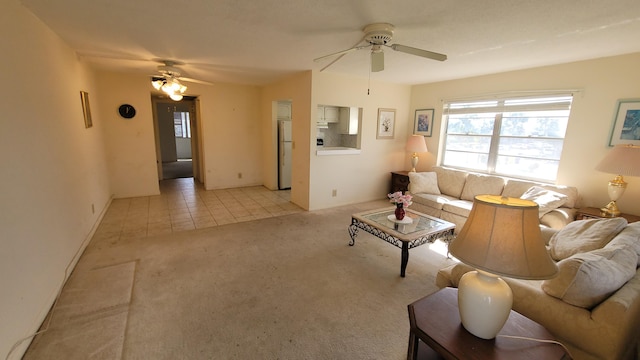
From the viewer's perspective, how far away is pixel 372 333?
1.91 metres

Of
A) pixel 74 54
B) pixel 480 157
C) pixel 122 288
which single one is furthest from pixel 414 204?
pixel 74 54

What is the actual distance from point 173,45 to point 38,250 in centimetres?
229

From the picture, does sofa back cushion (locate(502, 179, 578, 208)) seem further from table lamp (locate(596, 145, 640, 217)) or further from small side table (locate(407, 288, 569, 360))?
small side table (locate(407, 288, 569, 360))

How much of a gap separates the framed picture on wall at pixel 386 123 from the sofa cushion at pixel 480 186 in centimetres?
169

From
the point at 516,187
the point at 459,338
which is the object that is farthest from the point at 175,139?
the point at 459,338

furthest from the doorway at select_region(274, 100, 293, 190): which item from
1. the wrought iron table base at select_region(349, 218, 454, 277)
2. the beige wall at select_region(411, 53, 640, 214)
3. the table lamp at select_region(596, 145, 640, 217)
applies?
the table lamp at select_region(596, 145, 640, 217)

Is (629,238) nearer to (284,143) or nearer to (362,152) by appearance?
(362,152)

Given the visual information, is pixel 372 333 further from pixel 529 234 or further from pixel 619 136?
pixel 619 136

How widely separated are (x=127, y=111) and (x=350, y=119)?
4177mm

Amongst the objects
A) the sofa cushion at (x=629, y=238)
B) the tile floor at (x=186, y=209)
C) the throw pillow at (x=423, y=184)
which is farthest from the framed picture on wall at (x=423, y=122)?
the sofa cushion at (x=629, y=238)

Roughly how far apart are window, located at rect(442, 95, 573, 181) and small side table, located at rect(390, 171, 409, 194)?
83 cm

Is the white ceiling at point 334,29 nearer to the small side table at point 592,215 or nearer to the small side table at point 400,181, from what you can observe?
the small side table at point 592,215

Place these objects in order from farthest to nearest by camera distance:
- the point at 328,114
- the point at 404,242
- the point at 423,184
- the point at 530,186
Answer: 1. the point at 328,114
2. the point at 423,184
3. the point at 530,186
4. the point at 404,242

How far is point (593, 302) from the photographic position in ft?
4.51
